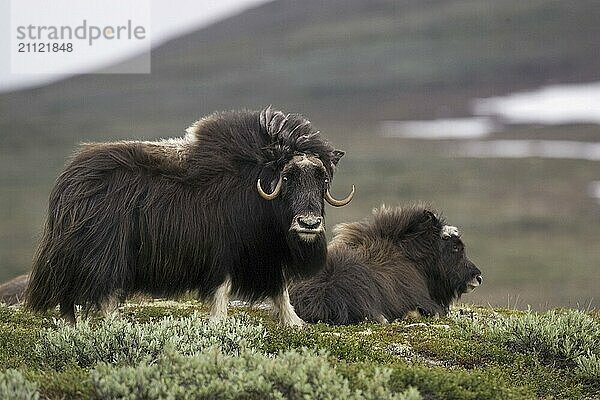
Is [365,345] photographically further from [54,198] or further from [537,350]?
[54,198]

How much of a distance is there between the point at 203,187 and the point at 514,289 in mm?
20379

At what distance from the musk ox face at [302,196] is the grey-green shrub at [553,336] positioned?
4.47ft

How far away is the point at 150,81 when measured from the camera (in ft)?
178

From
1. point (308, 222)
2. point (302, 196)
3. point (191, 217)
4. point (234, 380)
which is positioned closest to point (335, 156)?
point (302, 196)

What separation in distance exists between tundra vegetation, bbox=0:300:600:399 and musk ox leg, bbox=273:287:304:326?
0.34ft

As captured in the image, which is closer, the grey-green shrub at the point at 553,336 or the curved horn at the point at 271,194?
the grey-green shrub at the point at 553,336

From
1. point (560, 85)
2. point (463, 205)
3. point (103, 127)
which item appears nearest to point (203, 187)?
point (463, 205)

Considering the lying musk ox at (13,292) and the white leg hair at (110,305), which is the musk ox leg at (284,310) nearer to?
the white leg hair at (110,305)

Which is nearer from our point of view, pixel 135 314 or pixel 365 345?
pixel 365 345

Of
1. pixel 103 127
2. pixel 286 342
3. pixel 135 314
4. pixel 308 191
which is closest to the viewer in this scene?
pixel 286 342

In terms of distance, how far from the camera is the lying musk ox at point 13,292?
32.3ft

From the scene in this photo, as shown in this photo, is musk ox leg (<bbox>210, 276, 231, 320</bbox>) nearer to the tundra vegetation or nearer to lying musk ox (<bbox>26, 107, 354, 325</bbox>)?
lying musk ox (<bbox>26, 107, 354, 325</bbox>)

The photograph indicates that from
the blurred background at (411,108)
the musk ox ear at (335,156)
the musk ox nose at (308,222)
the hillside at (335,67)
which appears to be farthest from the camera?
the hillside at (335,67)

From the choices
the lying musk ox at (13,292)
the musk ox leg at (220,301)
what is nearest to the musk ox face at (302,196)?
the musk ox leg at (220,301)
